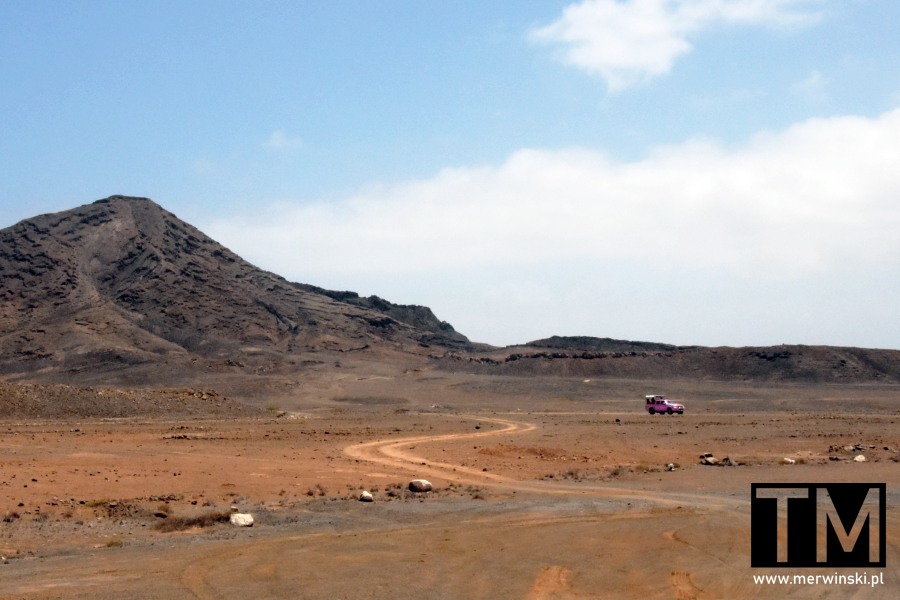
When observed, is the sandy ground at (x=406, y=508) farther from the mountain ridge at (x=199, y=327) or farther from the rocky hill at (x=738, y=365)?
the mountain ridge at (x=199, y=327)

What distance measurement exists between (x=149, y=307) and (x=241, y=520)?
12997 centimetres

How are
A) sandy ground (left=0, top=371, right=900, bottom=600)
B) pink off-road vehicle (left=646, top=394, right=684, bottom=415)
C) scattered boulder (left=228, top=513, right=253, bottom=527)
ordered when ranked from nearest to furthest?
sandy ground (left=0, top=371, right=900, bottom=600) → scattered boulder (left=228, top=513, right=253, bottom=527) → pink off-road vehicle (left=646, top=394, right=684, bottom=415)

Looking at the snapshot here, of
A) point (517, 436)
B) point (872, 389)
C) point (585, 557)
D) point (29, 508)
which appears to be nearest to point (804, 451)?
point (517, 436)

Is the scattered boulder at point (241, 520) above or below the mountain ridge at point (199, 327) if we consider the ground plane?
below

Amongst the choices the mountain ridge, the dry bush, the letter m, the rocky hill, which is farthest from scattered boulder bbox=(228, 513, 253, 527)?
the rocky hill

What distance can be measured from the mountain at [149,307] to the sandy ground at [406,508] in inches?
2845

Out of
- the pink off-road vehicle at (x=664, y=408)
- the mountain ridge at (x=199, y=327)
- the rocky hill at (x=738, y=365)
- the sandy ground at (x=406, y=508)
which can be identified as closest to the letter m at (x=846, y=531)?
the sandy ground at (x=406, y=508)

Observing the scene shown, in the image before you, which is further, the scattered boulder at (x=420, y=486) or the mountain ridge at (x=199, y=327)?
the mountain ridge at (x=199, y=327)

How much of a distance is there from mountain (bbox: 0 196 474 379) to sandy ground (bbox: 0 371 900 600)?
7227cm

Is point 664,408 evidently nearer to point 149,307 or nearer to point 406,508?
point 406,508

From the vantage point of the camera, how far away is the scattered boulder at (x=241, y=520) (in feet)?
63.5

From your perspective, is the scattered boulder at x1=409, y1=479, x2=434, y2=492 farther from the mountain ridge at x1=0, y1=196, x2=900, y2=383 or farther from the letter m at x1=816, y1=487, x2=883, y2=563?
the mountain ridge at x1=0, y1=196, x2=900, y2=383

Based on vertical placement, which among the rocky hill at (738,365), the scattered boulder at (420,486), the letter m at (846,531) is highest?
the rocky hill at (738,365)

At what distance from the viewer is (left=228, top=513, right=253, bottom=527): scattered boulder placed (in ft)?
63.5
